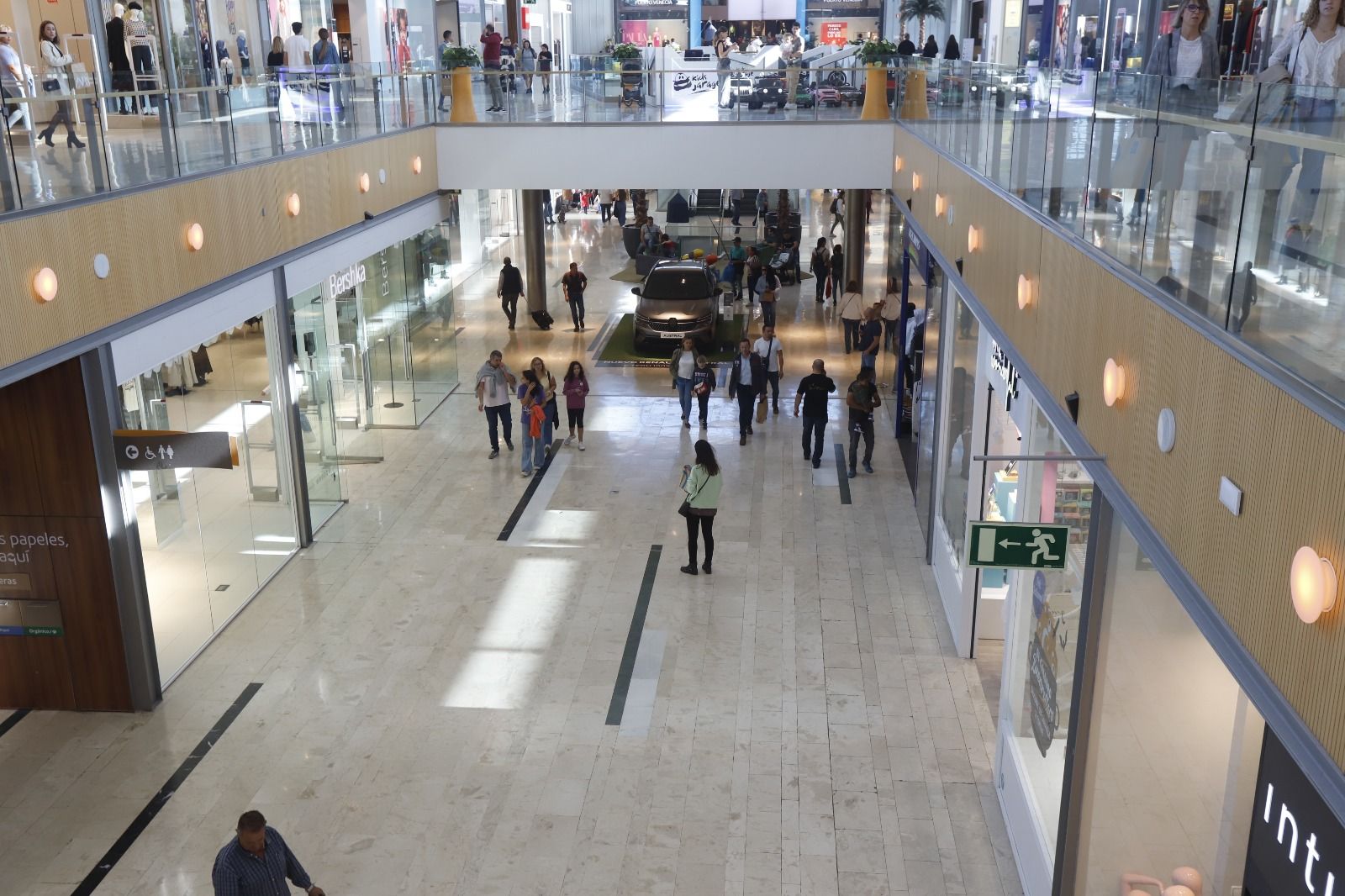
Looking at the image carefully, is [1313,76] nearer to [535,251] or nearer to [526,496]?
[526,496]

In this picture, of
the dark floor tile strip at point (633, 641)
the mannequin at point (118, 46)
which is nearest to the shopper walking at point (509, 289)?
the mannequin at point (118, 46)

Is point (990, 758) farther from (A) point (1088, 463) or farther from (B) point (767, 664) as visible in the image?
(A) point (1088, 463)

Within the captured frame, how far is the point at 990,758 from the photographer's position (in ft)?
27.6

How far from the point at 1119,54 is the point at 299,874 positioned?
46.2ft

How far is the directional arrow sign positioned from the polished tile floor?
2.18 m

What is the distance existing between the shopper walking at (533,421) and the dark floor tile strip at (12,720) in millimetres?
6435

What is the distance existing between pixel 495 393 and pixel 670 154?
5.04 meters

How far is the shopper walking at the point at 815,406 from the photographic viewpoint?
1446 cm

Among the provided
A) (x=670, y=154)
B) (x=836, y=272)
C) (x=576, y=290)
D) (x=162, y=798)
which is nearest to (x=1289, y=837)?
(x=162, y=798)

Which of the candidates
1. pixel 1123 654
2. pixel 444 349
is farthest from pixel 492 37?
pixel 1123 654

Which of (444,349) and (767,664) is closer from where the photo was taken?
(767,664)

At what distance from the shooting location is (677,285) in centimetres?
2108

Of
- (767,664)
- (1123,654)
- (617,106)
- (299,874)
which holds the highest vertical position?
(617,106)

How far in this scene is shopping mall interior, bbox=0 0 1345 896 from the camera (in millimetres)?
4344
